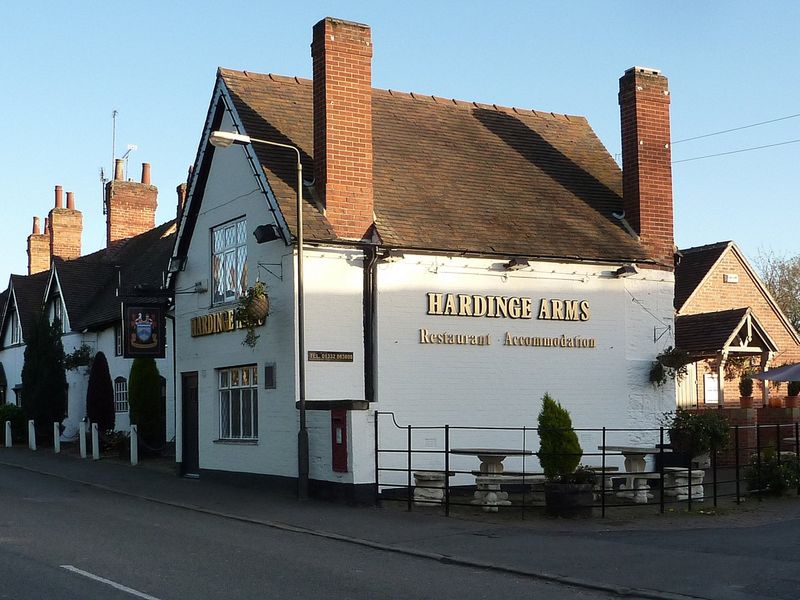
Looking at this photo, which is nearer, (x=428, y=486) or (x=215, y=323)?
(x=428, y=486)

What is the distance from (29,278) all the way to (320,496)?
3055 cm

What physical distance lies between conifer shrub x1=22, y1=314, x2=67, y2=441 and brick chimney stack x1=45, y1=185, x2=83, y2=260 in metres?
10.1

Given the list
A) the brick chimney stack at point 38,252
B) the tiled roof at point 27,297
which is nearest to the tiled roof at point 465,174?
the tiled roof at point 27,297

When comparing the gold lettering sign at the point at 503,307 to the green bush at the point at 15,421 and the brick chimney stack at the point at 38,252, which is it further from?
the brick chimney stack at the point at 38,252

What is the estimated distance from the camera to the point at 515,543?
13.5 m

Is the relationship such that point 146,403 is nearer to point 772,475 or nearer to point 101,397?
point 101,397

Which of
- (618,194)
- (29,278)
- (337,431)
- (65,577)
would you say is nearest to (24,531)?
(65,577)

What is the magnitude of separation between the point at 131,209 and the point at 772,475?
30.2 metres

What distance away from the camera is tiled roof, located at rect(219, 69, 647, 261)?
66.3ft

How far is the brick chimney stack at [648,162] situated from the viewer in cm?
2258

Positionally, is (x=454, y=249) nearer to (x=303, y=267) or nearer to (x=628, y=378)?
(x=303, y=267)

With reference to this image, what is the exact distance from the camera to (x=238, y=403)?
71.1 ft

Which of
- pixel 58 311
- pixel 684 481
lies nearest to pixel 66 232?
pixel 58 311

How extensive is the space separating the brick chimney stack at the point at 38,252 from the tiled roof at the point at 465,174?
3316cm
